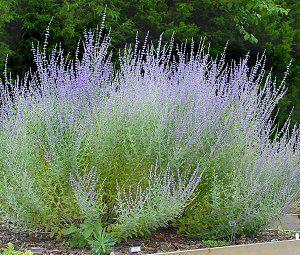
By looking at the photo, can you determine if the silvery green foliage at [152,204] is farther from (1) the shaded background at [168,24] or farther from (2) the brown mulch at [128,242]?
(1) the shaded background at [168,24]

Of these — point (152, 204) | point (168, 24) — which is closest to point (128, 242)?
point (152, 204)

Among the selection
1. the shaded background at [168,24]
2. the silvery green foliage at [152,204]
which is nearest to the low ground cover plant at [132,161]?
the silvery green foliage at [152,204]

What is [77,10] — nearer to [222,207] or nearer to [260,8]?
[260,8]

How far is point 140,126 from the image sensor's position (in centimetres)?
515

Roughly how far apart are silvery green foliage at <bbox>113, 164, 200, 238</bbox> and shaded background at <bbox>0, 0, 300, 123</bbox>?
183 inches

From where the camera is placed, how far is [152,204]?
4949 mm

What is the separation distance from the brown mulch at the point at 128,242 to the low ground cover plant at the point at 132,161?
0.09 meters

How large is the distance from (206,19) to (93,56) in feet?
19.4

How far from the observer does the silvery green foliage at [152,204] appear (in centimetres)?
482

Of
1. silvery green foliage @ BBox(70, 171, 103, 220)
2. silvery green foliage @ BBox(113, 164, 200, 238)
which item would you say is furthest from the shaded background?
silvery green foliage @ BBox(113, 164, 200, 238)

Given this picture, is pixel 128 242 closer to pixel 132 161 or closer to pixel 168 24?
pixel 132 161

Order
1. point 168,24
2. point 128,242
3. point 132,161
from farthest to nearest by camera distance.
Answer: point 168,24, point 128,242, point 132,161

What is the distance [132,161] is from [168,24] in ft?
19.0

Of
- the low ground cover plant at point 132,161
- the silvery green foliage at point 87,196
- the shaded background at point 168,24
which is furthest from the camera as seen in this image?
the shaded background at point 168,24
